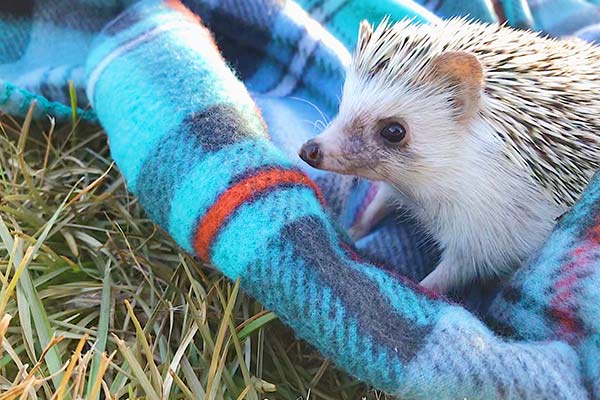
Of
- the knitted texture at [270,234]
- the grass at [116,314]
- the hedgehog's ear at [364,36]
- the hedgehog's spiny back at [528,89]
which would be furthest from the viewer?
the hedgehog's ear at [364,36]

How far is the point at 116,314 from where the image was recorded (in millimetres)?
1575

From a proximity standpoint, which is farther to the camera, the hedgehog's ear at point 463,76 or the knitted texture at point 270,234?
the hedgehog's ear at point 463,76

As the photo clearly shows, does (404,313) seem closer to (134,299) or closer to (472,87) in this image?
(472,87)

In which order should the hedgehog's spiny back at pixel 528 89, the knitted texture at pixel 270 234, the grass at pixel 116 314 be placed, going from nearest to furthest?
1. the knitted texture at pixel 270 234
2. the grass at pixel 116 314
3. the hedgehog's spiny back at pixel 528 89

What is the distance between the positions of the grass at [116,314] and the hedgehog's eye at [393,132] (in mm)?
458

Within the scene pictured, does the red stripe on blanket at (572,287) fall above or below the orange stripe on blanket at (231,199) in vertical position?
above

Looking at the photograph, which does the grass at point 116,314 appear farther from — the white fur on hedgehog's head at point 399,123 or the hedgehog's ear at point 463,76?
the hedgehog's ear at point 463,76

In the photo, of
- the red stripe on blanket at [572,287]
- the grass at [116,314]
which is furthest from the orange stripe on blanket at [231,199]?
the red stripe on blanket at [572,287]

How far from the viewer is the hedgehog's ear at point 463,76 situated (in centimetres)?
143

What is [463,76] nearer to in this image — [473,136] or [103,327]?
[473,136]

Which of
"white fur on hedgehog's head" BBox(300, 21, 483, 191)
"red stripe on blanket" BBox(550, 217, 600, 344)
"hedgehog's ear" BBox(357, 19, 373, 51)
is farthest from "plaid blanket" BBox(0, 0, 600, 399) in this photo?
"hedgehog's ear" BBox(357, 19, 373, 51)

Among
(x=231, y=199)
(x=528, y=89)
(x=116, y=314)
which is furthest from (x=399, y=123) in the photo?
(x=116, y=314)

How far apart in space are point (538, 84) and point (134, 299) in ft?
3.26

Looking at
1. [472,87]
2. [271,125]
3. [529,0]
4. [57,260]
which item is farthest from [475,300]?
[529,0]
